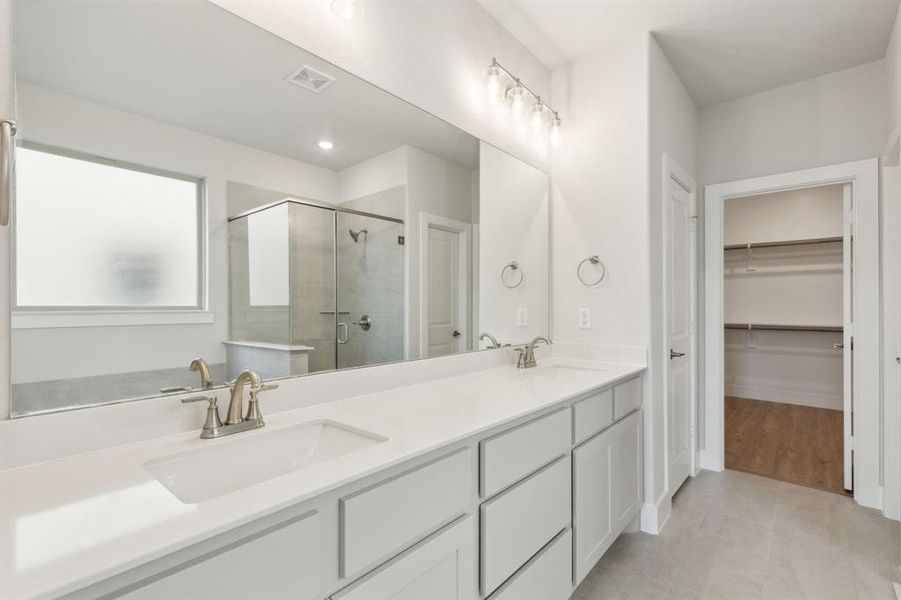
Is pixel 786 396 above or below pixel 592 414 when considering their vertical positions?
below

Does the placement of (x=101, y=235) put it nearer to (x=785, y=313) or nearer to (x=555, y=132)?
(x=555, y=132)

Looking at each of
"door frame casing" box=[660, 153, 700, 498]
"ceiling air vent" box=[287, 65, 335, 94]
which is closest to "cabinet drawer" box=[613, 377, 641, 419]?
"door frame casing" box=[660, 153, 700, 498]

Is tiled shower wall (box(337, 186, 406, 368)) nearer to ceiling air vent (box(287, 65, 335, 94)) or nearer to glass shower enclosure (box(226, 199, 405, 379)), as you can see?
glass shower enclosure (box(226, 199, 405, 379))

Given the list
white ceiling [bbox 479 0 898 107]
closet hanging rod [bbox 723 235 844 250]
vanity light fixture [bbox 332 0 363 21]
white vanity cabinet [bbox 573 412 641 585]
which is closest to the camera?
vanity light fixture [bbox 332 0 363 21]

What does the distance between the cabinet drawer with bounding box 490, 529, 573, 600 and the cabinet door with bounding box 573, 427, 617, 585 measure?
0.23 feet

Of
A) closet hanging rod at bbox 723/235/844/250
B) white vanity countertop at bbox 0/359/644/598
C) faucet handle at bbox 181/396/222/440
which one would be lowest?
white vanity countertop at bbox 0/359/644/598

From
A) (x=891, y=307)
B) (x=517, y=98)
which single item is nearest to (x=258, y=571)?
(x=517, y=98)

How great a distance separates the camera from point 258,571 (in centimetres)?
71

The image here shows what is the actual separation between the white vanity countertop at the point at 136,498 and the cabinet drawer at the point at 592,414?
0.38 m

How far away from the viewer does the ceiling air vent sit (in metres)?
1.37

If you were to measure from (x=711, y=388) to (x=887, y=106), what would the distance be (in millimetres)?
1982

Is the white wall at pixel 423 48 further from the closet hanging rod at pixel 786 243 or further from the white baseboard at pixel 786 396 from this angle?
the white baseboard at pixel 786 396

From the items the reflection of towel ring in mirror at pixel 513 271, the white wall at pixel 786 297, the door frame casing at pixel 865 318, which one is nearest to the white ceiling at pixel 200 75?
the reflection of towel ring in mirror at pixel 513 271

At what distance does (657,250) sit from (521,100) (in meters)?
1.12
